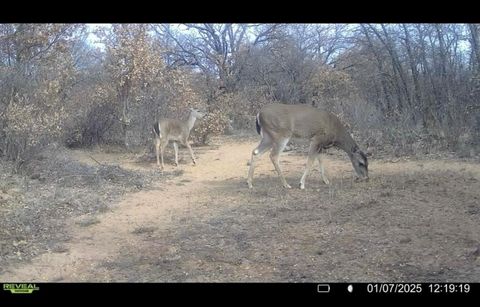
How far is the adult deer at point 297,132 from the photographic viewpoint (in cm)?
1088

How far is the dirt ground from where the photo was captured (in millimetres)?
5723

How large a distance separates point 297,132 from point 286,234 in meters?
4.17

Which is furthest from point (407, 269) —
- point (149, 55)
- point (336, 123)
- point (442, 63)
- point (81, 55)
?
point (81, 55)

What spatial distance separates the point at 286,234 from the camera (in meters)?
7.11

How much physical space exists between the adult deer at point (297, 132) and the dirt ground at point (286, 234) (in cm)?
46

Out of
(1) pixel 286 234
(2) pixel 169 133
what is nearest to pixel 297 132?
(1) pixel 286 234

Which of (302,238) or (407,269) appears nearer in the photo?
(407,269)

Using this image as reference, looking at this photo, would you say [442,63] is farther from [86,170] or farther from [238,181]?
[86,170]

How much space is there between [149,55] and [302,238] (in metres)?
11.4

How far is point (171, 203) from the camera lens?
980 cm
